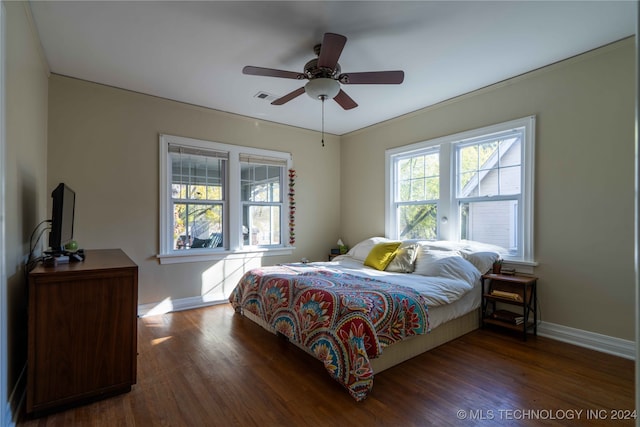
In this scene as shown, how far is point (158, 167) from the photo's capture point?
12.6ft

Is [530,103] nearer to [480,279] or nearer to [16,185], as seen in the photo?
[480,279]

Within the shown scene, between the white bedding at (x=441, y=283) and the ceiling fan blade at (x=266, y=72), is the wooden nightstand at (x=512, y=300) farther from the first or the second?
the ceiling fan blade at (x=266, y=72)

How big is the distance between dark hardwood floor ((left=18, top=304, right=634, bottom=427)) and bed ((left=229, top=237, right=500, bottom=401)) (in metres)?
0.17

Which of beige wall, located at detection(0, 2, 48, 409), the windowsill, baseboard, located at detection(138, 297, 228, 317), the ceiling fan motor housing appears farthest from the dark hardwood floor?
the ceiling fan motor housing

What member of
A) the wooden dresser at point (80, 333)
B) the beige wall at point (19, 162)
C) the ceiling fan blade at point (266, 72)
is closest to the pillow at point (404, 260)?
the ceiling fan blade at point (266, 72)

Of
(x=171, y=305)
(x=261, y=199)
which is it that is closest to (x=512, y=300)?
(x=261, y=199)

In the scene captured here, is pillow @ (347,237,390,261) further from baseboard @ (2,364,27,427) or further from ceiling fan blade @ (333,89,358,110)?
baseboard @ (2,364,27,427)

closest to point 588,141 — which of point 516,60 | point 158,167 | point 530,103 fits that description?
point 530,103

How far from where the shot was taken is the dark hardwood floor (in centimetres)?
187

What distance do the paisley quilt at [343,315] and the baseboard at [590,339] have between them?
1503 mm

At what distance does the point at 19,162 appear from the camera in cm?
202

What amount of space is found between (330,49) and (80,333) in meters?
2.51

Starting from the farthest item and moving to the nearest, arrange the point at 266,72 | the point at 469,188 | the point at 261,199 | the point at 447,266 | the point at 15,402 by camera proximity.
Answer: the point at 261,199, the point at 469,188, the point at 447,266, the point at 266,72, the point at 15,402

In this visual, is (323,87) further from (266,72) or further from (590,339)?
(590,339)
